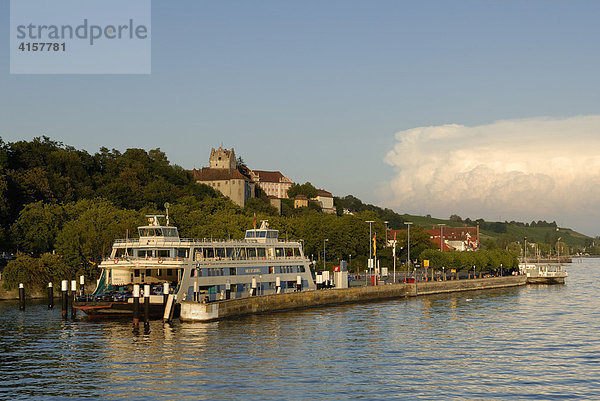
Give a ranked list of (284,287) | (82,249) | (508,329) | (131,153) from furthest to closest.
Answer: (131,153) < (82,249) < (284,287) < (508,329)

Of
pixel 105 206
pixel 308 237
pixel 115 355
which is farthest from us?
pixel 308 237

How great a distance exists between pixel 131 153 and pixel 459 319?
451ft

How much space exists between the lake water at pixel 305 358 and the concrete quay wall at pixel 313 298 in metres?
1.39

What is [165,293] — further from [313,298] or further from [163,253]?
[313,298]

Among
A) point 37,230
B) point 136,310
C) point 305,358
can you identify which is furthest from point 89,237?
point 305,358

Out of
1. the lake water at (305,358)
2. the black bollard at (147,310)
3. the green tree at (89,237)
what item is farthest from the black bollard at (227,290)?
the green tree at (89,237)

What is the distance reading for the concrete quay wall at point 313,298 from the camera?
63969 mm

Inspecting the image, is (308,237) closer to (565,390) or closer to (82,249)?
(82,249)

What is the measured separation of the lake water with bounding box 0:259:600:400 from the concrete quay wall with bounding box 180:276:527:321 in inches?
54.8

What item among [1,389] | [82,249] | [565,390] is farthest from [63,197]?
[565,390]

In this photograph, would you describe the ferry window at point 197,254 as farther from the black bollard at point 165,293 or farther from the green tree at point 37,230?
the green tree at point 37,230

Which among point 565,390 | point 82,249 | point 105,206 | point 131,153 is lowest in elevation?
point 565,390

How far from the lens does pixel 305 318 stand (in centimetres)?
7144

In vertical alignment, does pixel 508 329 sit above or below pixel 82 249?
below
